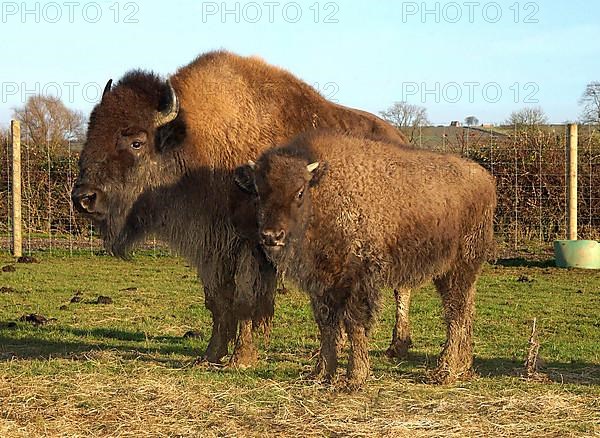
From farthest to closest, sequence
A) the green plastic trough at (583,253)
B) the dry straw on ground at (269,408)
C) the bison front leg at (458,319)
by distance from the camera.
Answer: the green plastic trough at (583,253) < the bison front leg at (458,319) < the dry straw on ground at (269,408)

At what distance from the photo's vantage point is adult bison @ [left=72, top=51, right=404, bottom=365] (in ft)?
30.5

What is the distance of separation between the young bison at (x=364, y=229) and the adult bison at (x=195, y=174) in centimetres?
112

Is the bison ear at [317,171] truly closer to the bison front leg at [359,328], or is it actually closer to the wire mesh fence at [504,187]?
the bison front leg at [359,328]

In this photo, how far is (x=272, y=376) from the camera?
8.91 m

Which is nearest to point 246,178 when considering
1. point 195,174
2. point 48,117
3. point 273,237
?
point 273,237

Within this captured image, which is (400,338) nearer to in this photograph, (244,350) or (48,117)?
(244,350)

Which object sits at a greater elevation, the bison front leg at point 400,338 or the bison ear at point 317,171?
the bison ear at point 317,171

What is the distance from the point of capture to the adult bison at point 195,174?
9.30 metres

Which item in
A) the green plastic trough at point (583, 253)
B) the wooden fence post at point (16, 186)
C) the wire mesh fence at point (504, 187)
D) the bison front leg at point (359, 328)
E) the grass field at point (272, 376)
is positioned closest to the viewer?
the grass field at point (272, 376)

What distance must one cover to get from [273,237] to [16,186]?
16154 millimetres

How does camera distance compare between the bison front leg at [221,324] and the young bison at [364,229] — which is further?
the bison front leg at [221,324]

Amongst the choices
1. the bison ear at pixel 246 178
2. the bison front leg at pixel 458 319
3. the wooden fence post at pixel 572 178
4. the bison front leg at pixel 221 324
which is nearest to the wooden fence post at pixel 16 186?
the bison front leg at pixel 221 324

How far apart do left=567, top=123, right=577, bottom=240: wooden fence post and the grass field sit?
4549 millimetres

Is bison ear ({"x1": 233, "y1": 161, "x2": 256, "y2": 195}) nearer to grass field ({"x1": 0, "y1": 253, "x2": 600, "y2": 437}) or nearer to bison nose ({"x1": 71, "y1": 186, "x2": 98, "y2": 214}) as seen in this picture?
bison nose ({"x1": 71, "y1": 186, "x2": 98, "y2": 214})
